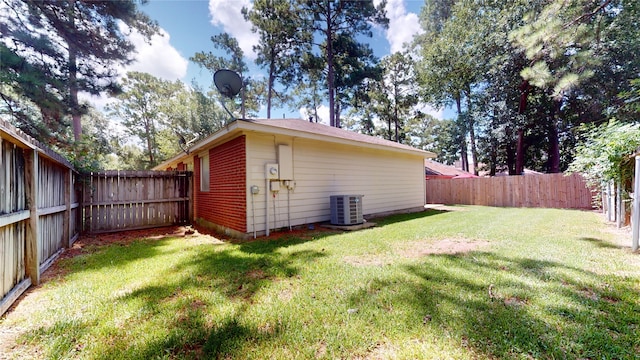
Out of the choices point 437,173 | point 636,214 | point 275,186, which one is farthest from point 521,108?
point 275,186

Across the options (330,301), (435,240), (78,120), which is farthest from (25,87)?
(435,240)

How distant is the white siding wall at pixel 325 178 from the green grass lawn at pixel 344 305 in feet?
6.44

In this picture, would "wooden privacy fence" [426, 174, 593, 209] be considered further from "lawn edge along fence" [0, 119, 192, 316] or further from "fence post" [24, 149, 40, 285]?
"fence post" [24, 149, 40, 285]

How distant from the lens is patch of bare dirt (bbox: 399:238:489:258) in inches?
159

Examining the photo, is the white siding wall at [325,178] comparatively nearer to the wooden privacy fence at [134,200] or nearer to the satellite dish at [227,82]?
the satellite dish at [227,82]

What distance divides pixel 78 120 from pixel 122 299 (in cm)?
1210

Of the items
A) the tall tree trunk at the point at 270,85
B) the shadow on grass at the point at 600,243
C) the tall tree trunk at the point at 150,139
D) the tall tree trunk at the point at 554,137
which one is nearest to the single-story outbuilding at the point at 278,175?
the shadow on grass at the point at 600,243

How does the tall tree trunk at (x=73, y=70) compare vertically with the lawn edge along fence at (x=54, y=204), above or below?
above

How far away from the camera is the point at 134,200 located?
6.95 metres

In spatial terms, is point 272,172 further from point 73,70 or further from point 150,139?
point 150,139

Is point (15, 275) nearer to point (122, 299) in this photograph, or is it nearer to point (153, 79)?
point (122, 299)

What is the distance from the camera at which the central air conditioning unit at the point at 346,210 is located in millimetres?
6422

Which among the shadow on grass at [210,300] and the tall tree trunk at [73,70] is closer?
the shadow on grass at [210,300]

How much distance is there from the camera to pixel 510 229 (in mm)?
5766
